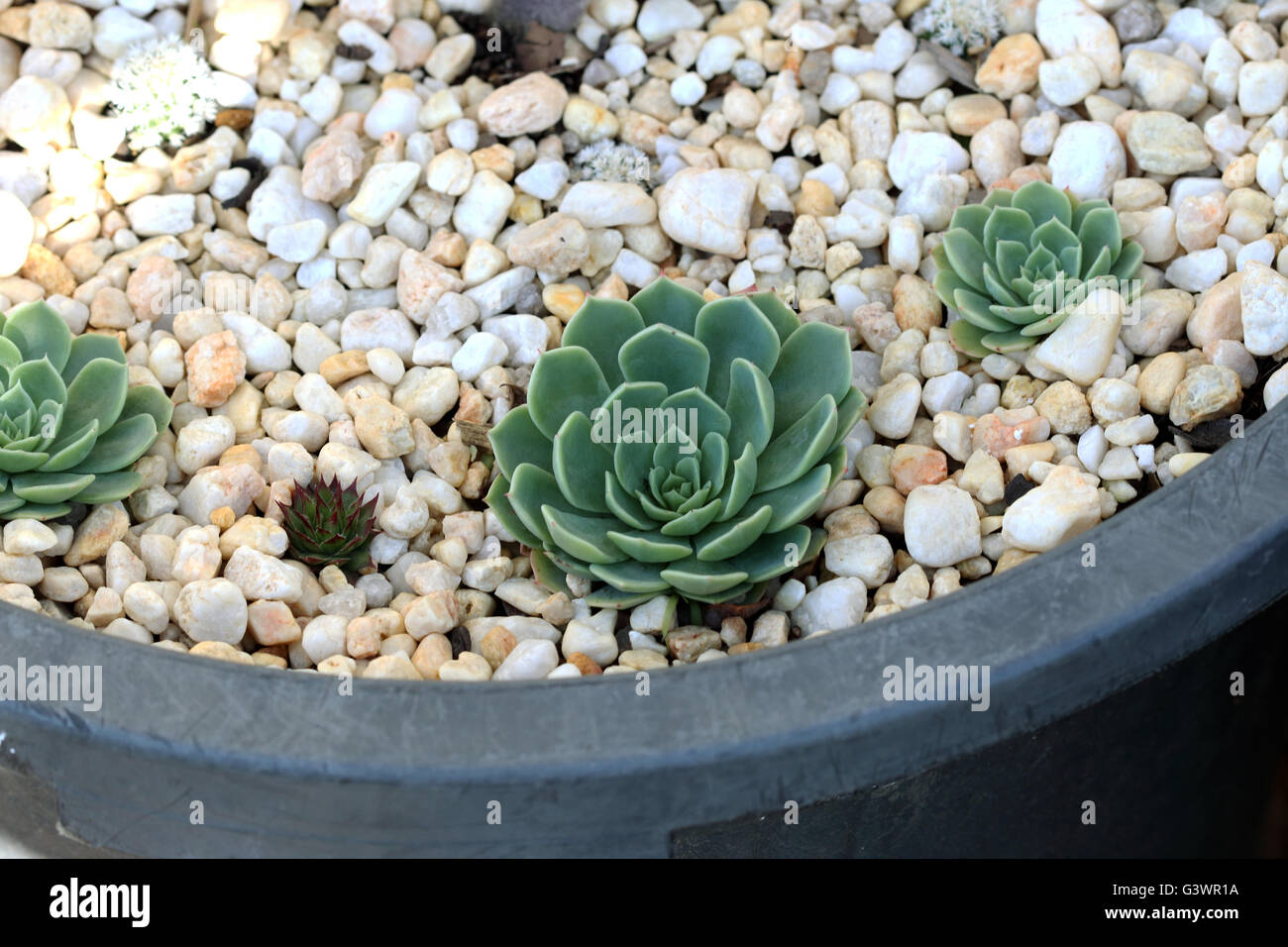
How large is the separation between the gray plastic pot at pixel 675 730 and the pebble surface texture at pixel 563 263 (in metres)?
0.21

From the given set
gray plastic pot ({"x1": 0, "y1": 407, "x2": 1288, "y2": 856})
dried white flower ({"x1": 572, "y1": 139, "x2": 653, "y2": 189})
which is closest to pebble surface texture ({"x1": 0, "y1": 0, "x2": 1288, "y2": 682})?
dried white flower ({"x1": 572, "y1": 139, "x2": 653, "y2": 189})

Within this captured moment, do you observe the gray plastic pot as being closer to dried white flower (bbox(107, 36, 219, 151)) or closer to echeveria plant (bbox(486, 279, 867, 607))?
echeveria plant (bbox(486, 279, 867, 607))

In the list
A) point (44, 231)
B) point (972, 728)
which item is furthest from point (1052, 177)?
point (44, 231)

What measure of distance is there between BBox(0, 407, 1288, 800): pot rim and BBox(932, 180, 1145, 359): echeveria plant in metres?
0.48

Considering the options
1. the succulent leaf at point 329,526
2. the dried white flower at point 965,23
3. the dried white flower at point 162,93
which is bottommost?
the succulent leaf at point 329,526

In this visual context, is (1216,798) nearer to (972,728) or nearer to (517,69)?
(972,728)

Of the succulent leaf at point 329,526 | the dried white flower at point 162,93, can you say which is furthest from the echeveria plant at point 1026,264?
the dried white flower at point 162,93

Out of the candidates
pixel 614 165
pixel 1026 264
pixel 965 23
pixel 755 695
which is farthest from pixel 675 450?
pixel 965 23

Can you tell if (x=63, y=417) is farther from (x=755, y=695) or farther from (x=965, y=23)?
(x=965, y=23)

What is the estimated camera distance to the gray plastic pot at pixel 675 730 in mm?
1064

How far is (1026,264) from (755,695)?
2.68 feet

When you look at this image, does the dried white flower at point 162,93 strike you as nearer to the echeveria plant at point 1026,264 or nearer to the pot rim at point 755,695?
the pot rim at point 755,695
